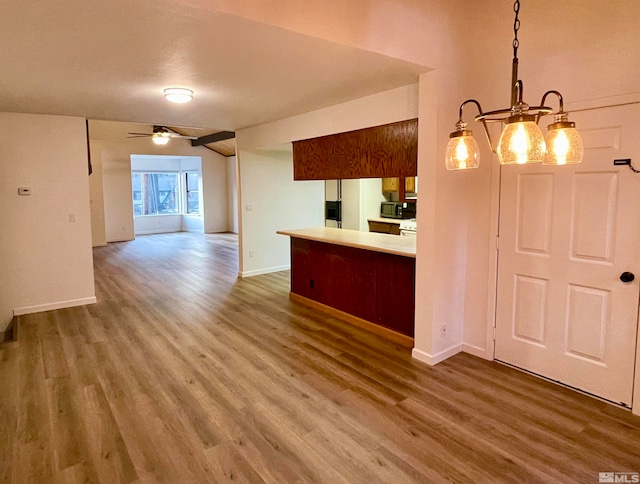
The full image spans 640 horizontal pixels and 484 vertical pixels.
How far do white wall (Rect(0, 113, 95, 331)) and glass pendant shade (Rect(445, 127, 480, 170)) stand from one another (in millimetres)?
4630

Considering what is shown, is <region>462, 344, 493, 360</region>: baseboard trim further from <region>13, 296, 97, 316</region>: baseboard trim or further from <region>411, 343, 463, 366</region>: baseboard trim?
<region>13, 296, 97, 316</region>: baseboard trim

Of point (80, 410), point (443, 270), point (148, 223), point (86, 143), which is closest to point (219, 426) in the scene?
point (80, 410)

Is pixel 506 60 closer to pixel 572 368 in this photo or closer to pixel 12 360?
pixel 572 368

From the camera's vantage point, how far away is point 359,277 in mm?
4176

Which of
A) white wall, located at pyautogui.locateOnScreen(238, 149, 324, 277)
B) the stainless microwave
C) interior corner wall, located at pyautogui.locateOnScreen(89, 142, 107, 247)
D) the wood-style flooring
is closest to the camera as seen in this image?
the wood-style flooring

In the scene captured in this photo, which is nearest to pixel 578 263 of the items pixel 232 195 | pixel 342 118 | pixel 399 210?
pixel 342 118

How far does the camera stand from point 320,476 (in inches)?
78.4

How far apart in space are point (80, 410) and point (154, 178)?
39.4 feet

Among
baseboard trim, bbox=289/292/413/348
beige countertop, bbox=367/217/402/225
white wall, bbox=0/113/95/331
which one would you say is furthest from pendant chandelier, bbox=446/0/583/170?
beige countertop, bbox=367/217/402/225

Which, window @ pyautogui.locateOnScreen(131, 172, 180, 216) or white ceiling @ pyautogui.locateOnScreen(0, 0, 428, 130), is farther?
window @ pyautogui.locateOnScreen(131, 172, 180, 216)

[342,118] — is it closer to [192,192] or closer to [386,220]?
[386,220]

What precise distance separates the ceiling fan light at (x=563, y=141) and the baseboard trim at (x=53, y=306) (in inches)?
209

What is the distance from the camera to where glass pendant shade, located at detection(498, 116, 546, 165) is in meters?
1.49

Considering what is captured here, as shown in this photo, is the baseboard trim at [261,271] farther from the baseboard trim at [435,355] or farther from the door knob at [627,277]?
the door knob at [627,277]
